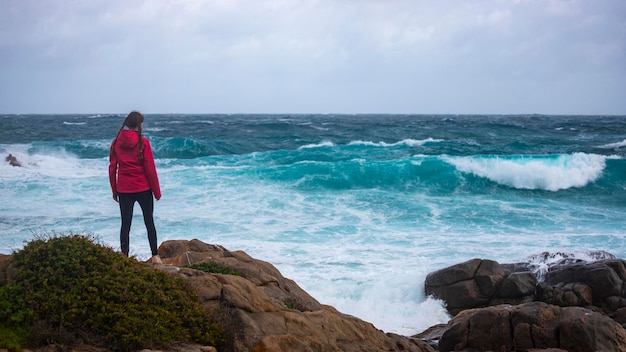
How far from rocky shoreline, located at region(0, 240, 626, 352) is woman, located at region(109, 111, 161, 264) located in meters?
0.68

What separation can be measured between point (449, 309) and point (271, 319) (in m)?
5.15

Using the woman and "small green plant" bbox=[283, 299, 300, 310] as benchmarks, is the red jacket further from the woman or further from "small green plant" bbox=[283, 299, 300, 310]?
"small green plant" bbox=[283, 299, 300, 310]

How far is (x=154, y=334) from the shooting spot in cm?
452

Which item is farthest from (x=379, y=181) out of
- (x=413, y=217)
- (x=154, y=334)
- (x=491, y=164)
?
(x=154, y=334)

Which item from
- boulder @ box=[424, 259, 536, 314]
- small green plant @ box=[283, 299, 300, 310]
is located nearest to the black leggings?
small green plant @ box=[283, 299, 300, 310]

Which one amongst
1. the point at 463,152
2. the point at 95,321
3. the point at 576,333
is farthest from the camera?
the point at 463,152

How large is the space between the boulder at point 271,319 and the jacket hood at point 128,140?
5.40ft

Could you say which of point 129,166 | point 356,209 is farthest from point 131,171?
point 356,209

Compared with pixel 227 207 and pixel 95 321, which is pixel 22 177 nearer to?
pixel 227 207

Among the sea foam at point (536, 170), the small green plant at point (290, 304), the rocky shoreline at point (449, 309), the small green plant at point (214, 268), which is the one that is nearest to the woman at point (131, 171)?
the rocky shoreline at point (449, 309)

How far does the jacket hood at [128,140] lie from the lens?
686cm

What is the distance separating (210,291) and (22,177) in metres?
20.6

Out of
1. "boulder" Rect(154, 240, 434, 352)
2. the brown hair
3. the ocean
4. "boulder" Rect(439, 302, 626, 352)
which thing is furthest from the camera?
the ocean

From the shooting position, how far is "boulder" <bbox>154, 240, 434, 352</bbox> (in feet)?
16.0
